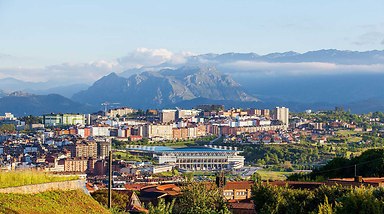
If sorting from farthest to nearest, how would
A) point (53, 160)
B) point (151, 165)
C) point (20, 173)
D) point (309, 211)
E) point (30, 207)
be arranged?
point (151, 165)
point (53, 160)
point (309, 211)
point (20, 173)
point (30, 207)

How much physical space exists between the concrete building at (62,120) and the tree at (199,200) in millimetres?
109487

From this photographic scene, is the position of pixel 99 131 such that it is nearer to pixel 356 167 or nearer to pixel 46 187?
pixel 356 167

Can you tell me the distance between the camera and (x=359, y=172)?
107 ft

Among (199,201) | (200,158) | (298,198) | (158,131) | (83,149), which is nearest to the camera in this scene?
(199,201)

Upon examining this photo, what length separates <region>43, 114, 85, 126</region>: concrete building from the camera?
425 feet

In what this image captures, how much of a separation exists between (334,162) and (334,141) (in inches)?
2393

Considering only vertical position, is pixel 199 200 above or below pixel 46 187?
below

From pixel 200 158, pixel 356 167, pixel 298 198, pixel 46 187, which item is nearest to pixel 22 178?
pixel 46 187

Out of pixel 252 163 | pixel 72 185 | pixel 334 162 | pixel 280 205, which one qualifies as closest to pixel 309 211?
pixel 280 205

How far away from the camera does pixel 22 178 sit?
13.3m

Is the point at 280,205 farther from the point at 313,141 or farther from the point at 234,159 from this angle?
the point at 313,141

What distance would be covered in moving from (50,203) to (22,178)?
2.18ft

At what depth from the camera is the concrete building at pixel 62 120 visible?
130 m

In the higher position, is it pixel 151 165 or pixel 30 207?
pixel 30 207
